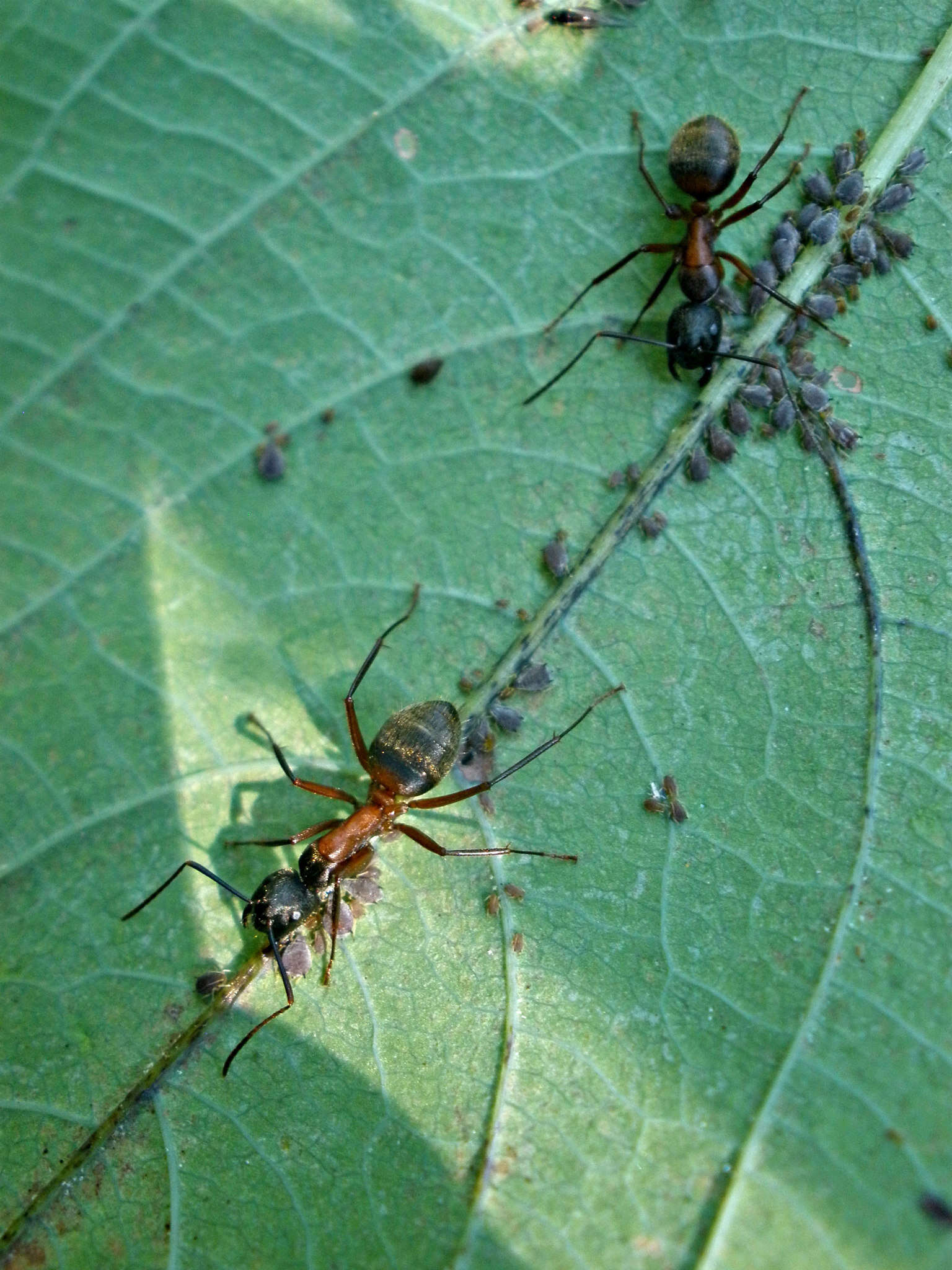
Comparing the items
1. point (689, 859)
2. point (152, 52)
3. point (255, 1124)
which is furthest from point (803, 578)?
point (152, 52)

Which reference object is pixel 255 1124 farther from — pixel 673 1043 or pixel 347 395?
pixel 347 395

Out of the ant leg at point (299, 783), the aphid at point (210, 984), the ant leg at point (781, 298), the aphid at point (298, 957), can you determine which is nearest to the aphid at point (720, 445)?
the ant leg at point (781, 298)

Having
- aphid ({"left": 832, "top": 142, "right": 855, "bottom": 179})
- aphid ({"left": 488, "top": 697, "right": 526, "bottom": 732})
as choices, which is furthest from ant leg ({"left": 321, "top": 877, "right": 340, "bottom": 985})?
aphid ({"left": 832, "top": 142, "right": 855, "bottom": 179})

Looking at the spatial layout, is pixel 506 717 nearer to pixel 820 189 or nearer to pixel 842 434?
pixel 842 434

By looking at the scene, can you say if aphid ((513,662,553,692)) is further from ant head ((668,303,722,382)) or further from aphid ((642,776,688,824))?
ant head ((668,303,722,382))

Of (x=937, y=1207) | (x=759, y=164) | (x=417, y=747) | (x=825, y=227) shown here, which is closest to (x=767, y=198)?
(x=759, y=164)
